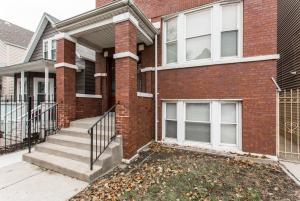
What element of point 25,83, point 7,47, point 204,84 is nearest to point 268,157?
point 204,84

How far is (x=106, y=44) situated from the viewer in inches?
327

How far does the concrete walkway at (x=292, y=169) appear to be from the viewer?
14.9 ft

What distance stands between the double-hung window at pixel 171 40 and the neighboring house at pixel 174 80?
0.04 m

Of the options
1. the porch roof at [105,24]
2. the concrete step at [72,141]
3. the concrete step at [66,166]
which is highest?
the porch roof at [105,24]

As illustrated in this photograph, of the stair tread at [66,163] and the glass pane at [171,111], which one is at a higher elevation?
the glass pane at [171,111]

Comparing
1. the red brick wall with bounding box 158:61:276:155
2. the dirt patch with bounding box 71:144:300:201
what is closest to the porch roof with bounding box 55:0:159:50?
the red brick wall with bounding box 158:61:276:155

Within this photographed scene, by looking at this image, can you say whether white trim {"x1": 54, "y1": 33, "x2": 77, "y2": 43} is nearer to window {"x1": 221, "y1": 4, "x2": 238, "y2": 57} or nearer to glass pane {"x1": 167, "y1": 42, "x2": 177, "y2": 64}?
glass pane {"x1": 167, "y1": 42, "x2": 177, "y2": 64}

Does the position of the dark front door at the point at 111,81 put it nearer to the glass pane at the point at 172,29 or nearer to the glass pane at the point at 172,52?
the glass pane at the point at 172,52

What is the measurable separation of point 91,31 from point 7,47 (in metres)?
15.3

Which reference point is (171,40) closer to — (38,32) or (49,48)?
(49,48)

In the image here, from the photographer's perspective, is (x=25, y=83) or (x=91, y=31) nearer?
(x=91, y=31)

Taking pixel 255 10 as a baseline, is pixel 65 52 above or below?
below

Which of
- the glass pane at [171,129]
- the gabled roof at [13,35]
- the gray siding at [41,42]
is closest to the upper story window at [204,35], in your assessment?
the glass pane at [171,129]

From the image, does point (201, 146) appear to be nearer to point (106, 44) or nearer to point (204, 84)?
point (204, 84)
